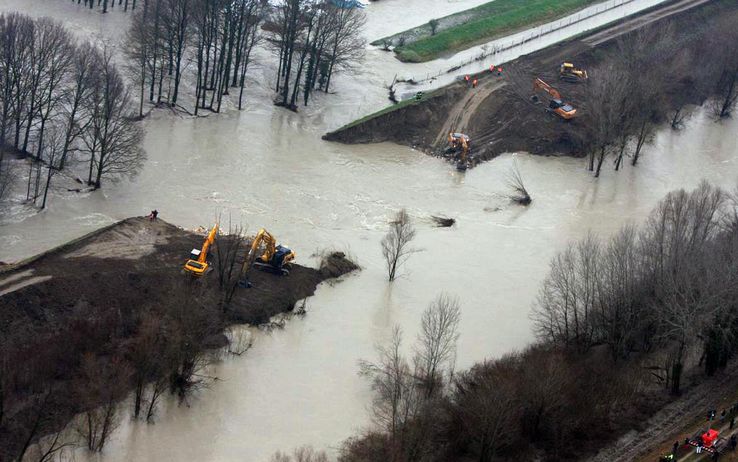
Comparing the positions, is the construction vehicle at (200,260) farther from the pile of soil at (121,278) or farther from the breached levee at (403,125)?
the breached levee at (403,125)

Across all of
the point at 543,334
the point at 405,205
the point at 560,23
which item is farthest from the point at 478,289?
the point at 560,23

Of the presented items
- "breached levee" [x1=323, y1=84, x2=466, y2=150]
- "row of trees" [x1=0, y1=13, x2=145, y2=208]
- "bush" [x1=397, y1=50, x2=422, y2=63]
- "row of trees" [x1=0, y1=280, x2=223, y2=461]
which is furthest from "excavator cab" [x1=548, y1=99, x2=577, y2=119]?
"row of trees" [x1=0, y1=280, x2=223, y2=461]

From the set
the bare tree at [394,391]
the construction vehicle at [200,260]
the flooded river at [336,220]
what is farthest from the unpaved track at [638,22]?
the bare tree at [394,391]

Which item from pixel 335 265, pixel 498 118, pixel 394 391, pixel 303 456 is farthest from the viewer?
pixel 498 118

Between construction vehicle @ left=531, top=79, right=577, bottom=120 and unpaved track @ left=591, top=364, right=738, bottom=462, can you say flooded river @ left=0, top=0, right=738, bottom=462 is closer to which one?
construction vehicle @ left=531, top=79, right=577, bottom=120

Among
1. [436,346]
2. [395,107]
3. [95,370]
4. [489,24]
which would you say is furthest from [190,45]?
[95,370]

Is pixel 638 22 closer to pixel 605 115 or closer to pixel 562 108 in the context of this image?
pixel 562 108

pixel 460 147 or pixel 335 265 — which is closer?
pixel 335 265

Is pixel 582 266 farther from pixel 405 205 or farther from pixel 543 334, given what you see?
pixel 405 205
